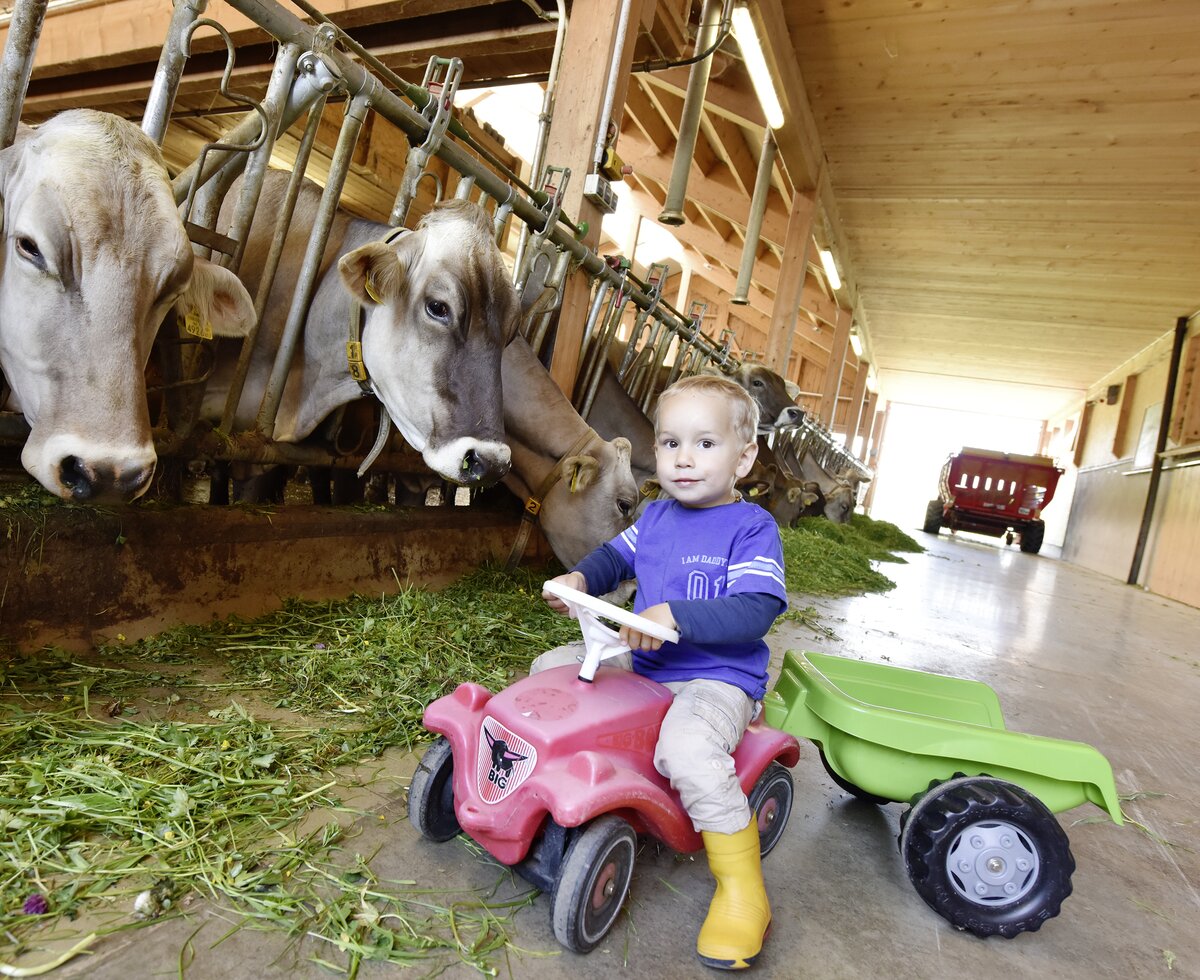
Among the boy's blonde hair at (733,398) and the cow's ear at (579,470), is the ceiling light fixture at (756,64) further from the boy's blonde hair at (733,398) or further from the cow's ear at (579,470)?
the boy's blonde hair at (733,398)

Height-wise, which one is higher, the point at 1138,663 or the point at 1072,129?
the point at 1072,129

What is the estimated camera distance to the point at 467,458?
2.56 meters

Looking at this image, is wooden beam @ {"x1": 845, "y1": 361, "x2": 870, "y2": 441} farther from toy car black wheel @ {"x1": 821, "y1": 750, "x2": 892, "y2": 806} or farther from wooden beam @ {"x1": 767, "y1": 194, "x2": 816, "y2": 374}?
toy car black wheel @ {"x1": 821, "y1": 750, "x2": 892, "y2": 806}

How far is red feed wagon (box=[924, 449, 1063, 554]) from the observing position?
1856cm

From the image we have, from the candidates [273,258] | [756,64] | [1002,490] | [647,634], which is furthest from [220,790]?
[1002,490]

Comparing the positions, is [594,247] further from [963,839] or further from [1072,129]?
[1072,129]

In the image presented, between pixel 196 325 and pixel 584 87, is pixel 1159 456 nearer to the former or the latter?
pixel 584 87

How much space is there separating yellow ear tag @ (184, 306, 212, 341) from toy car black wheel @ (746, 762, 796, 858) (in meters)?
1.85

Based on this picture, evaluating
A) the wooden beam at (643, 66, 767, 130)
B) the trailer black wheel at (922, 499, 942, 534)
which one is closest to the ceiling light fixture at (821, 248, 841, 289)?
the wooden beam at (643, 66, 767, 130)

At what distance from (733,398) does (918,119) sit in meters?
8.37

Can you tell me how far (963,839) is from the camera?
1.51 meters

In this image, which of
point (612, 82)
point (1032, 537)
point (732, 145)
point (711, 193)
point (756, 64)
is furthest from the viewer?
point (1032, 537)

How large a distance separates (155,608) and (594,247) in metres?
3.16

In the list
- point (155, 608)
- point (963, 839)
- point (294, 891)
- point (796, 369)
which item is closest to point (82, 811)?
point (294, 891)
